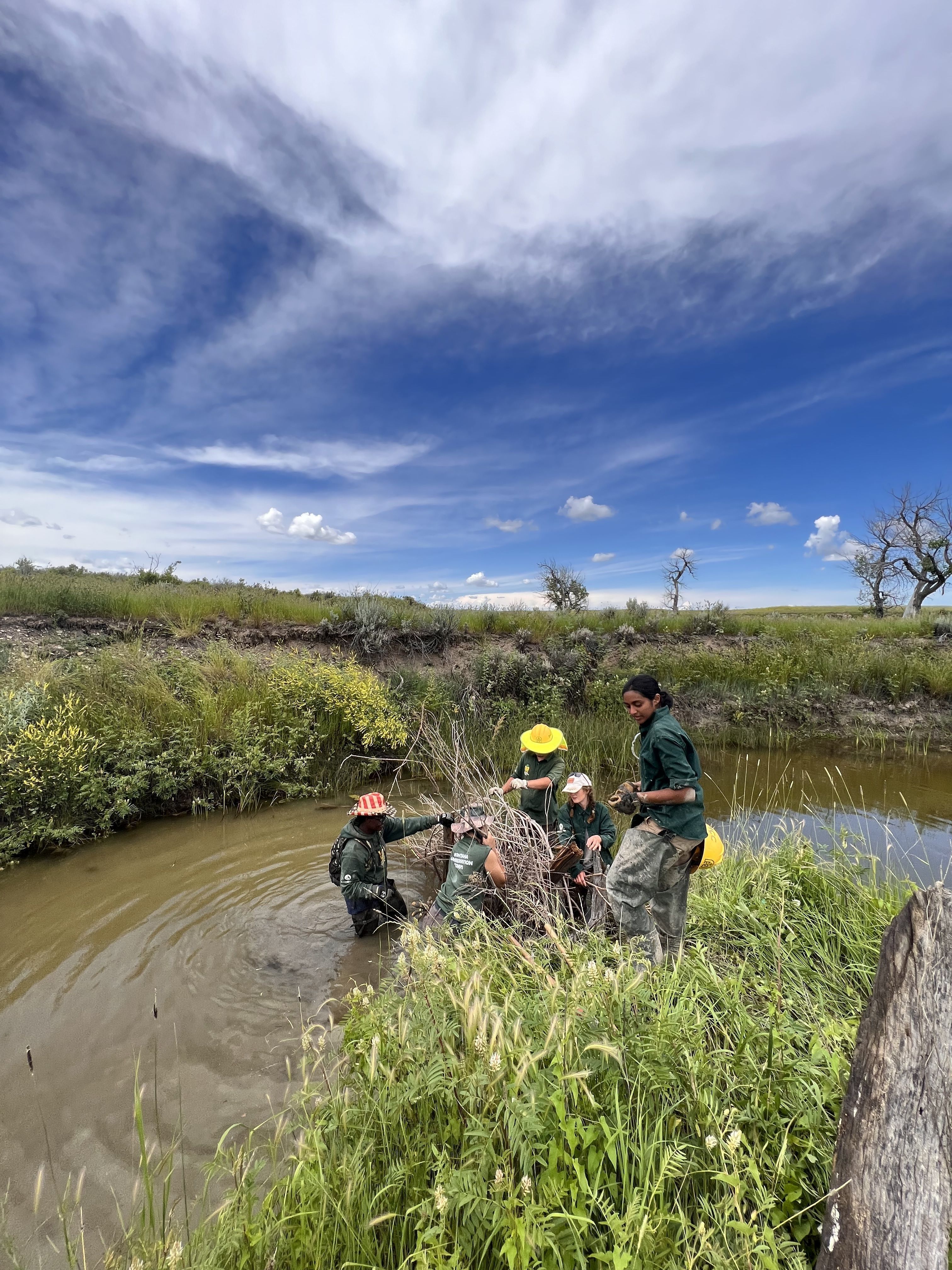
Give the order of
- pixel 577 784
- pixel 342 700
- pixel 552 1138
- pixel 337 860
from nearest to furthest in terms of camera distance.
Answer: pixel 552 1138
pixel 337 860
pixel 577 784
pixel 342 700

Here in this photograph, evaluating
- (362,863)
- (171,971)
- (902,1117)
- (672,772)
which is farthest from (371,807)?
(902,1117)

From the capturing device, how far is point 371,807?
15.8ft

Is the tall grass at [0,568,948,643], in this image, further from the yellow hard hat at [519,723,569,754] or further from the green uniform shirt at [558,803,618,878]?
the green uniform shirt at [558,803,618,878]

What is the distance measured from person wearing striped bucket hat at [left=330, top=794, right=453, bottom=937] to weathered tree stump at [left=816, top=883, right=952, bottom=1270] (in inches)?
135

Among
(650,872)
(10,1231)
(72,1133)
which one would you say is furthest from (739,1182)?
(72,1133)

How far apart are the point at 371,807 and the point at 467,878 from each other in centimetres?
107

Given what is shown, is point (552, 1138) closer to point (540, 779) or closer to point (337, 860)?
point (337, 860)

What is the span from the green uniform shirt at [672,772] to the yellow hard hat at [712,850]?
94cm

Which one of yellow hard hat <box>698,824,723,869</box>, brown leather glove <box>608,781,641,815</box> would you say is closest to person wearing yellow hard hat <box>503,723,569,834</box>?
yellow hard hat <box>698,824,723,869</box>

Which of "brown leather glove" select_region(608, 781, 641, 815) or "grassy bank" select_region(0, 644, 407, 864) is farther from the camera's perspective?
"grassy bank" select_region(0, 644, 407, 864)

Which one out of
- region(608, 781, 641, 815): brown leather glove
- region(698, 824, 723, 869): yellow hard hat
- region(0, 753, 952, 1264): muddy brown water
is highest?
region(608, 781, 641, 815): brown leather glove

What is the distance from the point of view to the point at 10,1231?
2471 millimetres

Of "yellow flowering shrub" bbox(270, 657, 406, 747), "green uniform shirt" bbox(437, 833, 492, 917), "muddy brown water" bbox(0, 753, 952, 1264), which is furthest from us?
"yellow flowering shrub" bbox(270, 657, 406, 747)

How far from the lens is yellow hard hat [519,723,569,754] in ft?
17.7
